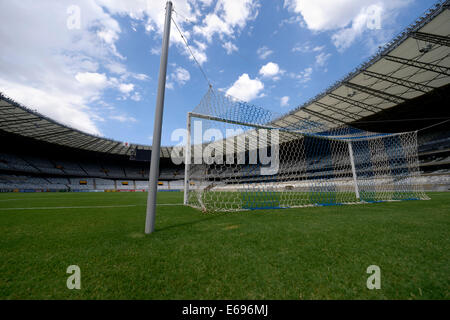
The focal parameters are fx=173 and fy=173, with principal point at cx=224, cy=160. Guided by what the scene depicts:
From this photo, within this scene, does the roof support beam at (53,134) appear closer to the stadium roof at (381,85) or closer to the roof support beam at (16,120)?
the stadium roof at (381,85)

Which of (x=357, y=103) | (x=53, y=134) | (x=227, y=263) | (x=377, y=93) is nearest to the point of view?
(x=227, y=263)

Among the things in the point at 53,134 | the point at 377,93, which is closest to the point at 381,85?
the point at 377,93

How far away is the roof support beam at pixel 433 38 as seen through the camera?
1043cm

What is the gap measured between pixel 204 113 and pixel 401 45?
14887 mm

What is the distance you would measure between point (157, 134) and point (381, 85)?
1997 cm

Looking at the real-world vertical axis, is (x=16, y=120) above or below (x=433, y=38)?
below

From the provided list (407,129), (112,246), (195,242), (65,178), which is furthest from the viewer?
(65,178)

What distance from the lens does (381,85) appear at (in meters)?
14.9

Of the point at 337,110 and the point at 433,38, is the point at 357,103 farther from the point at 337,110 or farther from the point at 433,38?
the point at 433,38

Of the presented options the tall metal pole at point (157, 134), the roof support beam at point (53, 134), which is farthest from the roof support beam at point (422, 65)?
the roof support beam at point (53, 134)
